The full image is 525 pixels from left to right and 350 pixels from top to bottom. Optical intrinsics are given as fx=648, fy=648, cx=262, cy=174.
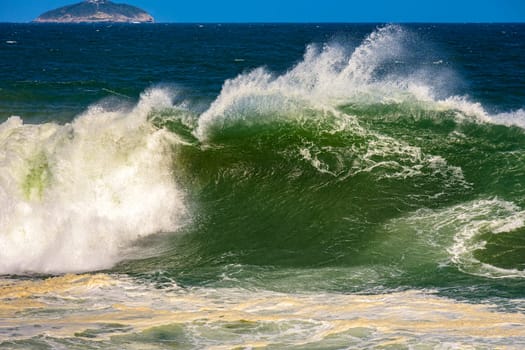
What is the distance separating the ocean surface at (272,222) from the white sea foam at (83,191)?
0.10 feet

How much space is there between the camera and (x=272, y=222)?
33.5 feet

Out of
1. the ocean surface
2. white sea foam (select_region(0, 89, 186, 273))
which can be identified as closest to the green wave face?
the ocean surface

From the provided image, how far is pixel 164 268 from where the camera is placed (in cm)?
828

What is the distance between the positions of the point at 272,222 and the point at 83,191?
121 inches

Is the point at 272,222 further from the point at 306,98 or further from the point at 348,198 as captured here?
the point at 306,98

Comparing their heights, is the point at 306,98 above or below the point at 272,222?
above

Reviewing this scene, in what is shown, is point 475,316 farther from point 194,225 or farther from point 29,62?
point 29,62

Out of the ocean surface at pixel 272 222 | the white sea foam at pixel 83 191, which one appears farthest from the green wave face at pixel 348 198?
the white sea foam at pixel 83 191

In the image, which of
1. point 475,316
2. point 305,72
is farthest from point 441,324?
point 305,72

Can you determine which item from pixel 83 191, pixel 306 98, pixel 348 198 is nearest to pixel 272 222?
pixel 348 198

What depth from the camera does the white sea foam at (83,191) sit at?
29.4ft

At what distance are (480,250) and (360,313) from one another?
2839 millimetres

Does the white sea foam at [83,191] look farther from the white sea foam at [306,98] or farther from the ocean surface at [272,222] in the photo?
the white sea foam at [306,98]

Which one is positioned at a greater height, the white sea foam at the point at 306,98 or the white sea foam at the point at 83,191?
the white sea foam at the point at 306,98
